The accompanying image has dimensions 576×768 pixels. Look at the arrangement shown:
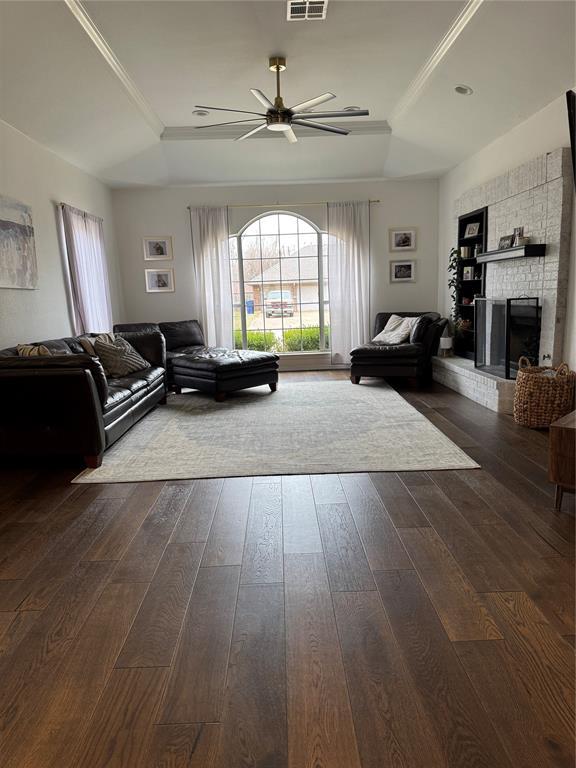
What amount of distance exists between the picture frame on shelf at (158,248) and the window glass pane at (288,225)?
168 centimetres

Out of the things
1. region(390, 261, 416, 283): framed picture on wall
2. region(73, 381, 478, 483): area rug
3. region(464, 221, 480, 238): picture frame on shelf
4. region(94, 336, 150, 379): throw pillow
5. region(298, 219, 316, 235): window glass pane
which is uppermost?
region(298, 219, 316, 235): window glass pane

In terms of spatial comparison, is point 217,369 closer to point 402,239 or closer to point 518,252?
point 518,252

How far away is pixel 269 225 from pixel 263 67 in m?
3.31

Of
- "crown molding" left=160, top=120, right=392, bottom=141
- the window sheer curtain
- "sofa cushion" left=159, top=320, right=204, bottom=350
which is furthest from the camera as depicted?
"sofa cushion" left=159, top=320, right=204, bottom=350

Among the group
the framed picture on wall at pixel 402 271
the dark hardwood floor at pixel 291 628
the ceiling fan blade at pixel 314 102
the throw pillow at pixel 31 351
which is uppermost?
the ceiling fan blade at pixel 314 102

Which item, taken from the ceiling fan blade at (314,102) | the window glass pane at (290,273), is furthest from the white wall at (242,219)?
the ceiling fan blade at (314,102)

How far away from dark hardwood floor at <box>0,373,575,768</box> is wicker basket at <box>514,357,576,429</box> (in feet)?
4.29

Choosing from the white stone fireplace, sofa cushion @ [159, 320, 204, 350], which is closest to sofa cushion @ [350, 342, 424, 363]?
the white stone fireplace

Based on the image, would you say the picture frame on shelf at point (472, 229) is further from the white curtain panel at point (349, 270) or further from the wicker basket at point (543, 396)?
the wicker basket at point (543, 396)

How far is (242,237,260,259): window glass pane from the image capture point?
7738mm

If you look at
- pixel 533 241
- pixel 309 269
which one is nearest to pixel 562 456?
pixel 533 241

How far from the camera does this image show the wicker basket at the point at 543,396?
4113mm

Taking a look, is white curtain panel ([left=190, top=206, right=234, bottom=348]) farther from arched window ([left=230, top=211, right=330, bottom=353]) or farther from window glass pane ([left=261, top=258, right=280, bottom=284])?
window glass pane ([left=261, top=258, right=280, bottom=284])

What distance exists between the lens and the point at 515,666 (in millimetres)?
1611
